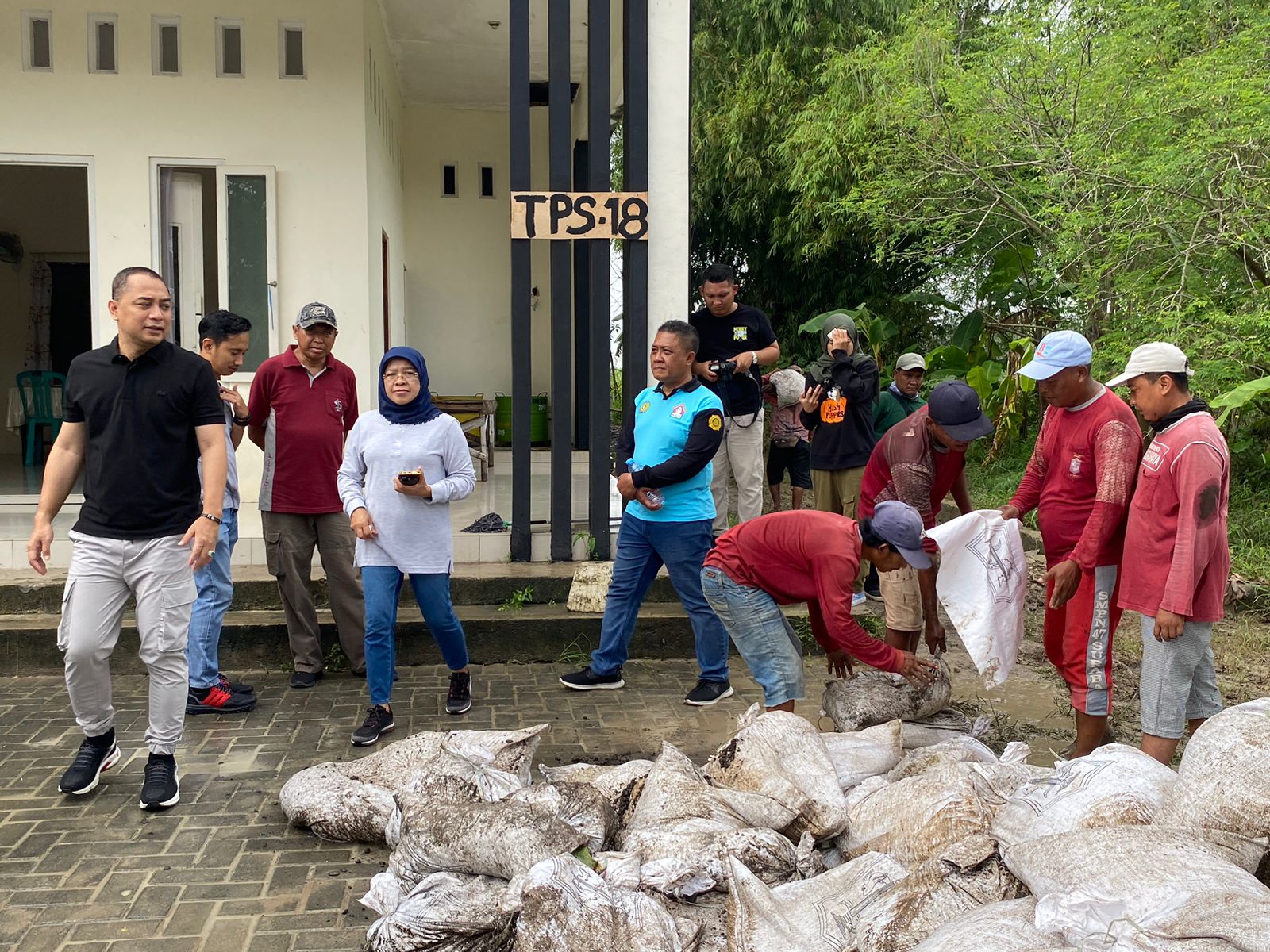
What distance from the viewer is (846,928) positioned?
286 cm

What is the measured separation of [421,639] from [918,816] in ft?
12.0

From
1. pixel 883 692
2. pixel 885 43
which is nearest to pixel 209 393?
pixel 883 692

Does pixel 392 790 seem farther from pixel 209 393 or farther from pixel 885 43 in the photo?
pixel 885 43

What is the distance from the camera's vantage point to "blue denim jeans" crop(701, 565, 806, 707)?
14.7 ft

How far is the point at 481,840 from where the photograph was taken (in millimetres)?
3281

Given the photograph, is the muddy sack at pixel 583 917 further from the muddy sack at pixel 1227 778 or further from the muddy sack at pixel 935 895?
the muddy sack at pixel 1227 778

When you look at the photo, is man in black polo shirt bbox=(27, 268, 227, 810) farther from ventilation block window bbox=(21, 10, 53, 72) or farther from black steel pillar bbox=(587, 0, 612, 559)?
ventilation block window bbox=(21, 10, 53, 72)

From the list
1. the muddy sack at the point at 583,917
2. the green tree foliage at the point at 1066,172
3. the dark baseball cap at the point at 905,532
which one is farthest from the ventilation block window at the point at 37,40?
the green tree foliage at the point at 1066,172

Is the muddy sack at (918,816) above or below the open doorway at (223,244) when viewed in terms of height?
below

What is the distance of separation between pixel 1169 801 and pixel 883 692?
136cm

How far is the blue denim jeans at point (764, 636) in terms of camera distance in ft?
14.7

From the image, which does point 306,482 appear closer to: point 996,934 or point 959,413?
point 959,413

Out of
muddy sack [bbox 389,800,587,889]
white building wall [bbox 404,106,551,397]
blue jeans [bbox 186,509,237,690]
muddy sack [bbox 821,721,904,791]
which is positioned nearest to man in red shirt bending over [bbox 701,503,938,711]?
muddy sack [bbox 821,721,904,791]

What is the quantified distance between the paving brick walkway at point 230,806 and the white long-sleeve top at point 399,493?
33.9 inches
